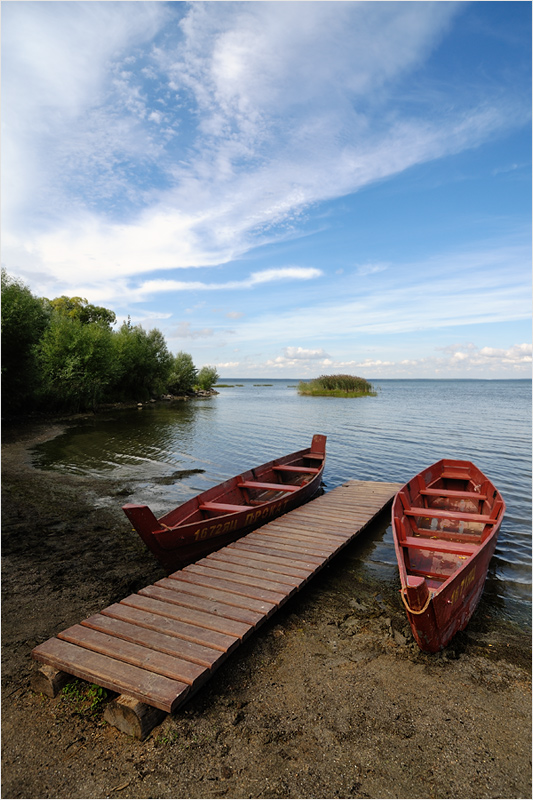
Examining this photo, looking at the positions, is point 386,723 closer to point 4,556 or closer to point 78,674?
point 78,674

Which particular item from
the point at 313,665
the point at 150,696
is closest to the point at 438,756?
the point at 313,665

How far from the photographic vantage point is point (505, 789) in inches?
121

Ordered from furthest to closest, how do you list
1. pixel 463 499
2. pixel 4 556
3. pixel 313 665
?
1. pixel 463 499
2. pixel 4 556
3. pixel 313 665

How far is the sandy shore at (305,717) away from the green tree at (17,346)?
63.8ft

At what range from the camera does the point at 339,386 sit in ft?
162

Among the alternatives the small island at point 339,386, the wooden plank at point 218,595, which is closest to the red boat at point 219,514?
the wooden plank at point 218,595

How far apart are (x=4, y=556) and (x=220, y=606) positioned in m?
4.49

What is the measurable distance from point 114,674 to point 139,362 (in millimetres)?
41206

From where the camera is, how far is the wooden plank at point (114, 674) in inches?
132

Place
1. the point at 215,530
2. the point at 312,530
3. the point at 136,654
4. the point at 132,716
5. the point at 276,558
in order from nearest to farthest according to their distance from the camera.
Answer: the point at 132,716 < the point at 136,654 < the point at 276,558 < the point at 215,530 < the point at 312,530

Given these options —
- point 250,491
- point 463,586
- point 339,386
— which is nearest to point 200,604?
point 463,586

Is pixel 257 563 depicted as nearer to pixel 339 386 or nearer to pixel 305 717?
pixel 305 717

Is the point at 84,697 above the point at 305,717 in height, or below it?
above

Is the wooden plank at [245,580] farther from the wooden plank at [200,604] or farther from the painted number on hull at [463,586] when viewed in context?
the painted number on hull at [463,586]
